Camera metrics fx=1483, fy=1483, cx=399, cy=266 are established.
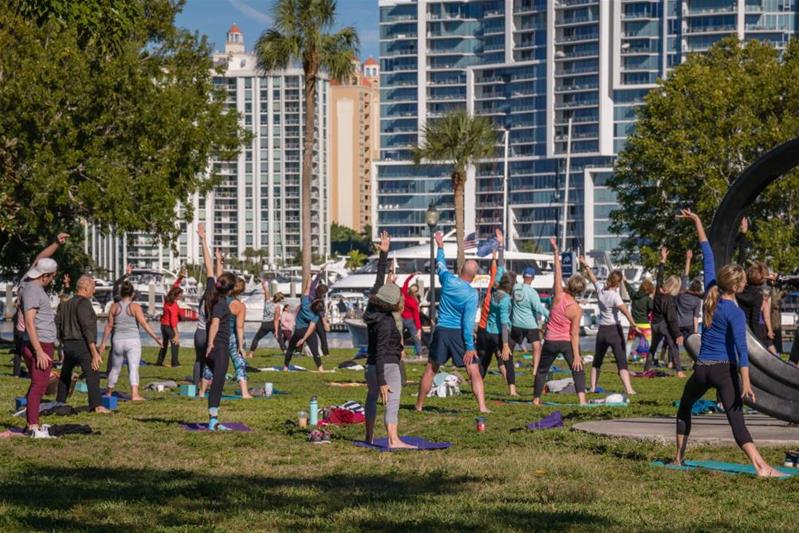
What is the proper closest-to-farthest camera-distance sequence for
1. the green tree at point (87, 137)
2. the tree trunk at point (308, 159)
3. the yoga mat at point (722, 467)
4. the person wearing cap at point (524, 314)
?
the yoga mat at point (722, 467)
the person wearing cap at point (524, 314)
the green tree at point (87, 137)
the tree trunk at point (308, 159)

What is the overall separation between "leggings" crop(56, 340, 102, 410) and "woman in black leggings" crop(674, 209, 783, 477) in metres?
7.37

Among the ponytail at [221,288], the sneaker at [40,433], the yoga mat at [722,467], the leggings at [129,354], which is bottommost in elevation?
the sneaker at [40,433]

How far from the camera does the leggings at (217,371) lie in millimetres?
14844

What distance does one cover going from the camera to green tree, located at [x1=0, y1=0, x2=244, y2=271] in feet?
128

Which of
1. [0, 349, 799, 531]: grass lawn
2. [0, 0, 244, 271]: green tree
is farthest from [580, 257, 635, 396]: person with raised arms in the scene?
[0, 0, 244, 271]: green tree

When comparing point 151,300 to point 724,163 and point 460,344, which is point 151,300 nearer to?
point 724,163

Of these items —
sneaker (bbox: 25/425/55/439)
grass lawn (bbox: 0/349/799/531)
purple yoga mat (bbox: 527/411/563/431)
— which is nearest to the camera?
grass lawn (bbox: 0/349/799/531)

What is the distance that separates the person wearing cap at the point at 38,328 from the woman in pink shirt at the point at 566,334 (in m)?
6.10

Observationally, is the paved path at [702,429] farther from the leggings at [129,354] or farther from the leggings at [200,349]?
the leggings at [129,354]

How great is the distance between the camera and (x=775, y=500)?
10.0m

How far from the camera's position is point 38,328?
14008 mm

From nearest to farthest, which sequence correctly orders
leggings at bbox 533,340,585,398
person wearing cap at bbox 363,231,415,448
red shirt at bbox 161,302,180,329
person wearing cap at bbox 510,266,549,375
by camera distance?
person wearing cap at bbox 363,231,415,448, leggings at bbox 533,340,585,398, person wearing cap at bbox 510,266,549,375, red shirt at bbox 161,302,180,329

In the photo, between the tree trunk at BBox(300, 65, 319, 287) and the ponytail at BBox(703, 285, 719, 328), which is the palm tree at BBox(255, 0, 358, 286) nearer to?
the tree trunk at BBox(300, 65, 319, 287)

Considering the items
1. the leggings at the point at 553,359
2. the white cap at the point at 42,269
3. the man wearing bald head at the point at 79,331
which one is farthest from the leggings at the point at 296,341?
the white cap at the point at 42,269
